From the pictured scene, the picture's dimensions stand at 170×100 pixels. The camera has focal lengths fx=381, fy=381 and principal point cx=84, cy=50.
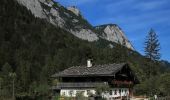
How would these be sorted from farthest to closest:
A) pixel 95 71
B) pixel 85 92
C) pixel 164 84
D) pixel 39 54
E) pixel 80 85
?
pixel 39 54
pixel 164 84
pixel 85 92
pixel 80 85
pixel 95 71

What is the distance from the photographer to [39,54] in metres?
166

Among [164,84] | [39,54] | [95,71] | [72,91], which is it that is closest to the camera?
[95,71]

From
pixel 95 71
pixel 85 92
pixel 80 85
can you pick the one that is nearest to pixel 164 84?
pixel 95 71

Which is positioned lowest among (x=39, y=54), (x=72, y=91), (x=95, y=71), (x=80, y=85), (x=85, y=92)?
(x=85, y=92)

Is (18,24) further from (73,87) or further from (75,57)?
(73,87)

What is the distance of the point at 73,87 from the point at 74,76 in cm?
198

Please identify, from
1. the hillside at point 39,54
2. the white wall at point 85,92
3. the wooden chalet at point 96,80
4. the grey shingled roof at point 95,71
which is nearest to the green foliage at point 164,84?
the wooden chalet at point 96,80

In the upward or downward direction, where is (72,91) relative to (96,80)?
downward

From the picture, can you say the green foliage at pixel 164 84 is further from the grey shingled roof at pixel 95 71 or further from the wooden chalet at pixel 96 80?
the grey shingled roof at pixel 95 71

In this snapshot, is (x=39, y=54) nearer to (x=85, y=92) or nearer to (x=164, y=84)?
(x=164, y=84)

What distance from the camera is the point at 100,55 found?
120m

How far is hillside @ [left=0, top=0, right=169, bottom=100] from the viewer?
11081 cm

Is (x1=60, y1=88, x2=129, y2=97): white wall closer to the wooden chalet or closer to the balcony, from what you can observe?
the wooden chalet

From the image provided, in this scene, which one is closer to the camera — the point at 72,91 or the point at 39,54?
the point at 72,91
